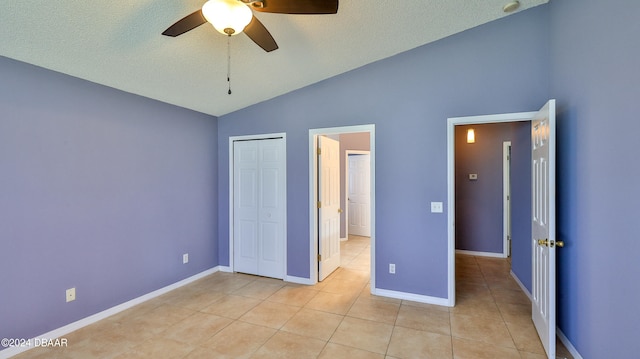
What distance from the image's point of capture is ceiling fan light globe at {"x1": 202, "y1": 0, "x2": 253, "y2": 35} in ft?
4.88

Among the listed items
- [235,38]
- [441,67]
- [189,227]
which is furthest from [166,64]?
[441,67]

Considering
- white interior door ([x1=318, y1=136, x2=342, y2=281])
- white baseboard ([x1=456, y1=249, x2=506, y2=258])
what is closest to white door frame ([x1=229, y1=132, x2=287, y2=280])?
white interior door ([x1=318, y1=136, x2=342, y2=281])

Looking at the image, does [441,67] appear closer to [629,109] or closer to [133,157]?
[629,109]

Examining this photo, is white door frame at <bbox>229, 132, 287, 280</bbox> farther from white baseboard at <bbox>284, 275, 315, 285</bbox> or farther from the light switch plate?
the light switch plate

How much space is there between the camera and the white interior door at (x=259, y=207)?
13.3 ft

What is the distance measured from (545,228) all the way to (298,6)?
8.32 feet

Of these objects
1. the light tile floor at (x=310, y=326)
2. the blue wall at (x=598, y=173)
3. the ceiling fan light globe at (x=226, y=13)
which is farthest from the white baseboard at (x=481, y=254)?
the ceiling fan light globe at (x=226, y=13)

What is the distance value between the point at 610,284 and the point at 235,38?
10.9 ft

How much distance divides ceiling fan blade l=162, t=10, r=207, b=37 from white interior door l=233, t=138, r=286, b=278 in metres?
2.27

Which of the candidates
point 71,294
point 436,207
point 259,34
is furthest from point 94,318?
point 436,207

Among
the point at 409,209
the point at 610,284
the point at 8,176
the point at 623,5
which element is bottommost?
the point at 610,284

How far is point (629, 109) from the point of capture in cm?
168

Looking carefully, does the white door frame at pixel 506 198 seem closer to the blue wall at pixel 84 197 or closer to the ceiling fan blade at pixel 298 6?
the ceiling fan blade at pixel 298 6

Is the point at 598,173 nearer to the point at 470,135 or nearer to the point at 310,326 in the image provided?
the point at 310,326
